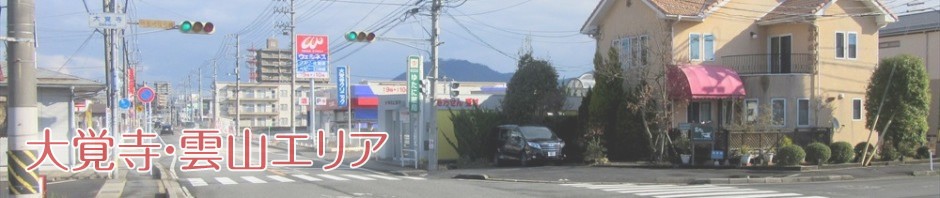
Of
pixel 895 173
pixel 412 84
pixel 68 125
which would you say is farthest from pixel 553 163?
pixel 68 125

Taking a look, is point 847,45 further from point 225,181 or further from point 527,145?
point 225,181

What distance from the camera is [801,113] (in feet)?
92.3

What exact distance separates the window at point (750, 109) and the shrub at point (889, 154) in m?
4.19

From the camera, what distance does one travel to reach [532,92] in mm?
30781

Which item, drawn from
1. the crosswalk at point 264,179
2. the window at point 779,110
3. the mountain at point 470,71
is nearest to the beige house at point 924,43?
the window at point 779,110

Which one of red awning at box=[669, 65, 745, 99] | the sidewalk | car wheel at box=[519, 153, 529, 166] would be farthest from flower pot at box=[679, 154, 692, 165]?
car wheel at box=[519, 153, 529, 166]

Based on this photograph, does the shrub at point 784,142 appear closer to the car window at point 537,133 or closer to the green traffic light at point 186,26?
the car window at point 537,133

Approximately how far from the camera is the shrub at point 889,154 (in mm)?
25703

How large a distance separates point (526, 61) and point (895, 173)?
44.3 feet

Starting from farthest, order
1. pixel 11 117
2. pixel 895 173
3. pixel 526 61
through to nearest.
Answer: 1. pixel 526 61
2. pixel 895 173
3. pixel 11 117

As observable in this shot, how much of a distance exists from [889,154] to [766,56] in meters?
5.74

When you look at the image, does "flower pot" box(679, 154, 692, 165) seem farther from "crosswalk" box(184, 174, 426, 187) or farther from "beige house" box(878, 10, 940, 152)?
"beige house" box(878, 10, 940, 152)

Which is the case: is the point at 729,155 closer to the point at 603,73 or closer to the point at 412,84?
the point at 603,73

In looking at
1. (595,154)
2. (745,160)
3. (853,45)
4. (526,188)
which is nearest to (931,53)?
(853,45)
